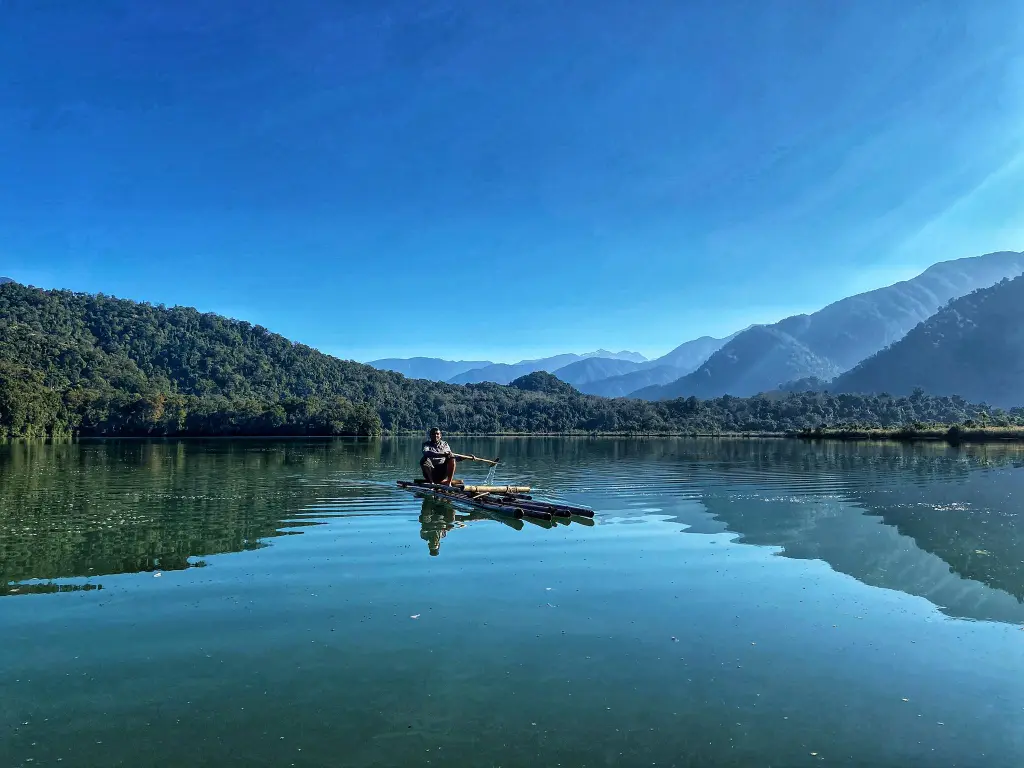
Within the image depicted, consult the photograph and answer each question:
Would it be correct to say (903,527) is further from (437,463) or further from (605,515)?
(437,463)

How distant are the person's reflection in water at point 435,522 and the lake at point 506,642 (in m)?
0.26

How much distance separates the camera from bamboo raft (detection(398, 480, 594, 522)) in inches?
907

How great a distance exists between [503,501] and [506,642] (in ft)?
47.3

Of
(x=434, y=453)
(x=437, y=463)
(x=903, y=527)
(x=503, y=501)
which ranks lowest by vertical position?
(x=903, y=527)

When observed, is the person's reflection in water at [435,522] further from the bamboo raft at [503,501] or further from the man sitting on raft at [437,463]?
the man sitting on raft at [437,463]

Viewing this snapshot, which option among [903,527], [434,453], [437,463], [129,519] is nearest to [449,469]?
[437,463]

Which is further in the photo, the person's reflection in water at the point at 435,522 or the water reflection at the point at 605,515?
the person's reflection in water at the point at 435,522

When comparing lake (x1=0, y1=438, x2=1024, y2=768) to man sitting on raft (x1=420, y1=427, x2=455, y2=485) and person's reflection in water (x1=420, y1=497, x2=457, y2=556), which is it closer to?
person's reflection in water (x1=420, y1=497, x2=457, y2=556)

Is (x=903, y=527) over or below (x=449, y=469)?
below

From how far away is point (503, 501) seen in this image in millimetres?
25125

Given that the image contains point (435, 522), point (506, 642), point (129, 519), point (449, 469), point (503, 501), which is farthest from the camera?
point (449, 469)

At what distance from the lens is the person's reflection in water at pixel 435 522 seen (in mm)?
19250

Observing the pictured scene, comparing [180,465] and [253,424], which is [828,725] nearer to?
[180,465]

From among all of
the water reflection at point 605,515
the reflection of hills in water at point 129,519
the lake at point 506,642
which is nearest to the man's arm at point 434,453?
the water reflection at point 605,515
